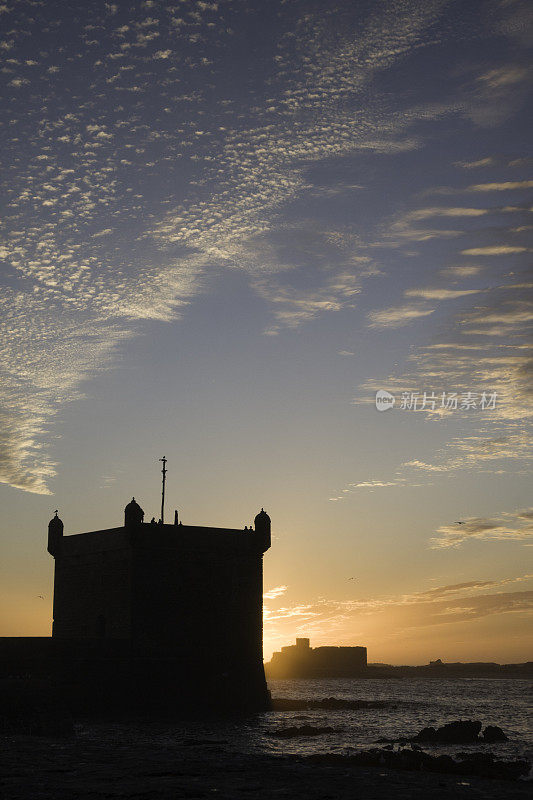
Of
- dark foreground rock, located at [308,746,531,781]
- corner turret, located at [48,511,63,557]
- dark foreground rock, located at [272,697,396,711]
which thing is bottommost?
dark foreground rock, located at [272,697,396,711]

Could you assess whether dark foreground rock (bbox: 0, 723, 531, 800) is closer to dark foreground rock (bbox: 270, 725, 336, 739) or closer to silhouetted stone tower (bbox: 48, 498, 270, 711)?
dark foreground rock (bbox: 270, 725, 336, 739)

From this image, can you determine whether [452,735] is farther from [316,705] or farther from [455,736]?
[316,705]

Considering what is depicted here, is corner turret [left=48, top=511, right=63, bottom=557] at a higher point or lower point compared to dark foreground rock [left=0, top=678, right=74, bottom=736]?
higher

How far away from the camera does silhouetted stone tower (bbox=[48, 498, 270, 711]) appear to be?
50.5 metres

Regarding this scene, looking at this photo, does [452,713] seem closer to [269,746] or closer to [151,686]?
[151,686]

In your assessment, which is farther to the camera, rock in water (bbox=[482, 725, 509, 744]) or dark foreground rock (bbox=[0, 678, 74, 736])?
rock in water (bbox=[482, 725, 509, 744])

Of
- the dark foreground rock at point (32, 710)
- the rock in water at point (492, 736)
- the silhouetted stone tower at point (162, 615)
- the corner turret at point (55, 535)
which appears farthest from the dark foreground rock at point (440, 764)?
the corner turret at point (55, 535)

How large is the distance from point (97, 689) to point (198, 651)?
7238mm

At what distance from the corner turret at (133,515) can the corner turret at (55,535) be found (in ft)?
26.5

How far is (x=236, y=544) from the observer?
190 ft

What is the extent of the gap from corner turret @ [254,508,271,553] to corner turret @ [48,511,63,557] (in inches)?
534

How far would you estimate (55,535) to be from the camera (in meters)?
60.5

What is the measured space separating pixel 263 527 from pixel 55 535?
14.4m

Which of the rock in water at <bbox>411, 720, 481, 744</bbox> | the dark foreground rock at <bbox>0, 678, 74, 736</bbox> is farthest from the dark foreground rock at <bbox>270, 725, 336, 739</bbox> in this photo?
the dark foreground rock at <bbox>0, 678, 74, 736</bbox>
